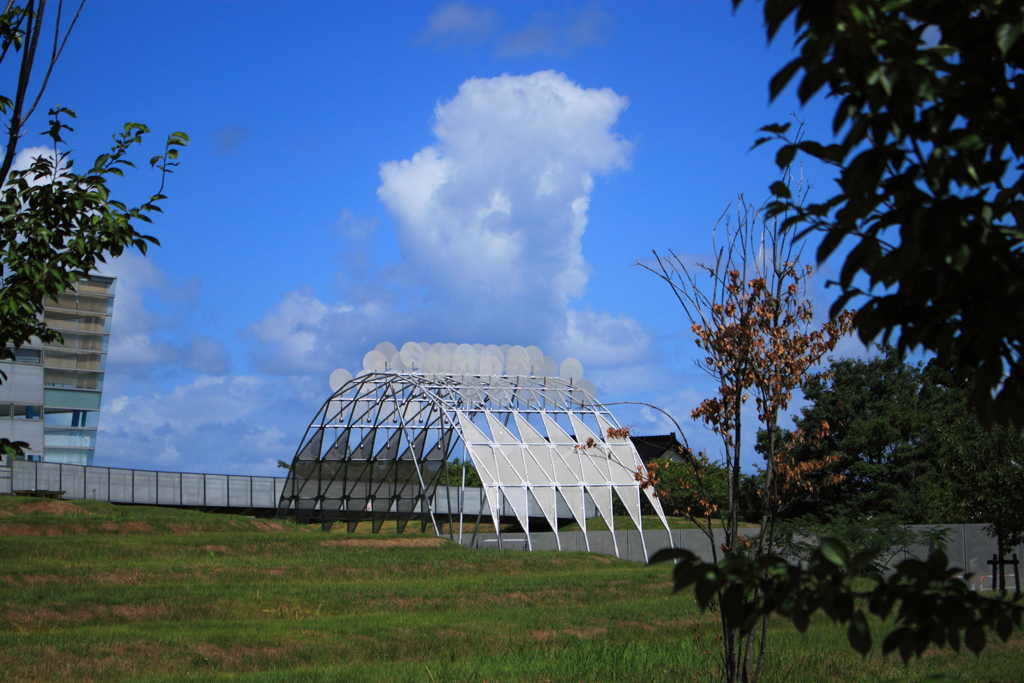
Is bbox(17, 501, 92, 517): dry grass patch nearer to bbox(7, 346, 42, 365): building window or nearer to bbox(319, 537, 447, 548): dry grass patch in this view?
bbox(319, 537, 447, 548): dry grass patch

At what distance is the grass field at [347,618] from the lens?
11938mm

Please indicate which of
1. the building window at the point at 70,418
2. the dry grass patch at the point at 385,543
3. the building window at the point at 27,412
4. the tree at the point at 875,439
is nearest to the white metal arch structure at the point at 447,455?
the dry grass patch at the point at 385,543

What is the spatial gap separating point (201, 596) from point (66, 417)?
219 ft

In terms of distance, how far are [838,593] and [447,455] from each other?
35.7 m

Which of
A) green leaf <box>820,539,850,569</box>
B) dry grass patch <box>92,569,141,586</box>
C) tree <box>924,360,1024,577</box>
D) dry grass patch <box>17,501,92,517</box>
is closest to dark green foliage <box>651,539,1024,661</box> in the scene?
green leaf <box>820,539,850,569</box>

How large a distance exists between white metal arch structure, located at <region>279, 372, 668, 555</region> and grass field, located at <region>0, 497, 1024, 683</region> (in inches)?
239

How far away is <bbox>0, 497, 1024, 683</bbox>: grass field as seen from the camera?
11938mm

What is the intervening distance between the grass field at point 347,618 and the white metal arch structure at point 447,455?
607cm

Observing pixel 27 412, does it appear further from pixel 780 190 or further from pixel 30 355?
pixel 780 190

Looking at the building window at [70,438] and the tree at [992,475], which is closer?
the tree at [992,475]

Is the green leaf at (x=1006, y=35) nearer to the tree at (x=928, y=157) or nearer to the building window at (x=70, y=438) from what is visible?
the tree at (x=928, y=157)

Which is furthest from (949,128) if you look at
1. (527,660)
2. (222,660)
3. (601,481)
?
(601,481)

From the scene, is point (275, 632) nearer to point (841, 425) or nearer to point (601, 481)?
point (601, 481)

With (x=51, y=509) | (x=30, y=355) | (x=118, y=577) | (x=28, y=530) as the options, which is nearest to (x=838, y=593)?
(x=118, y=577)
